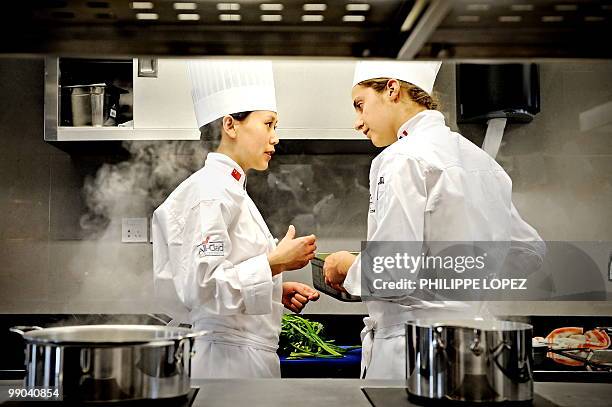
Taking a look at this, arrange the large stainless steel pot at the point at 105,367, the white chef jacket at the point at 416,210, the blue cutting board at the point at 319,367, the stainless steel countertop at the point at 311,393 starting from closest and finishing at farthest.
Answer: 1. the large stainless steel pot at the point at 105,367
2. the stainless steel countertop at the point at 311,393
3. the white chef jacket at the point at 416,210
4. the blue cutting board at the point at 319,367

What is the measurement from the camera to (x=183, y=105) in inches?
100

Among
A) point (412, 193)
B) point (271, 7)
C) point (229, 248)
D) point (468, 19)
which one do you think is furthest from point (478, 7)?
point (229, 248)

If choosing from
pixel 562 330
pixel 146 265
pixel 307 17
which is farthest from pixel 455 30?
pixel 146 265

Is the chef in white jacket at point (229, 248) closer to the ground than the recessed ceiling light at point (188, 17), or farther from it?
closer to the ground

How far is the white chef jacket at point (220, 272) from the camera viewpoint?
1.79 m

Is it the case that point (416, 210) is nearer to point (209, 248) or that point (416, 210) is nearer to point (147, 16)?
point (209, 248)

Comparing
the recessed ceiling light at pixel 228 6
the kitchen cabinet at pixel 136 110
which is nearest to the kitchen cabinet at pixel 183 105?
the kitchen cabinet at pixel 136 110

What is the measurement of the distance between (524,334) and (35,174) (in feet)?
8.03

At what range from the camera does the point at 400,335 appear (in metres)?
1.78

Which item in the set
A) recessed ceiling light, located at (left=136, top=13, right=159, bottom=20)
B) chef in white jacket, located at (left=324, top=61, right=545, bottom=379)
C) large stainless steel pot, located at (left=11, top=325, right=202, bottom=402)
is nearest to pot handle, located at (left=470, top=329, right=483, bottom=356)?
large stainless steel pot, located at (left=11, top=325, right=202, bottom=402)

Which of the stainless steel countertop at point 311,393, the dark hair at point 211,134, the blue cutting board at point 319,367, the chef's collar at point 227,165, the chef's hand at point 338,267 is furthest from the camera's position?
the dark hair at point 211,134

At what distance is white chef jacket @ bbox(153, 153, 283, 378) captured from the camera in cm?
179

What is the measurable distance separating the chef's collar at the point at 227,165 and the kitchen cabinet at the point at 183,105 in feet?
1.77

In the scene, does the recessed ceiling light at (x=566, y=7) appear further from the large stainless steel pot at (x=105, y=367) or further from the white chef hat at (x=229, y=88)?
the white chef hat at (x=229, y=88)
